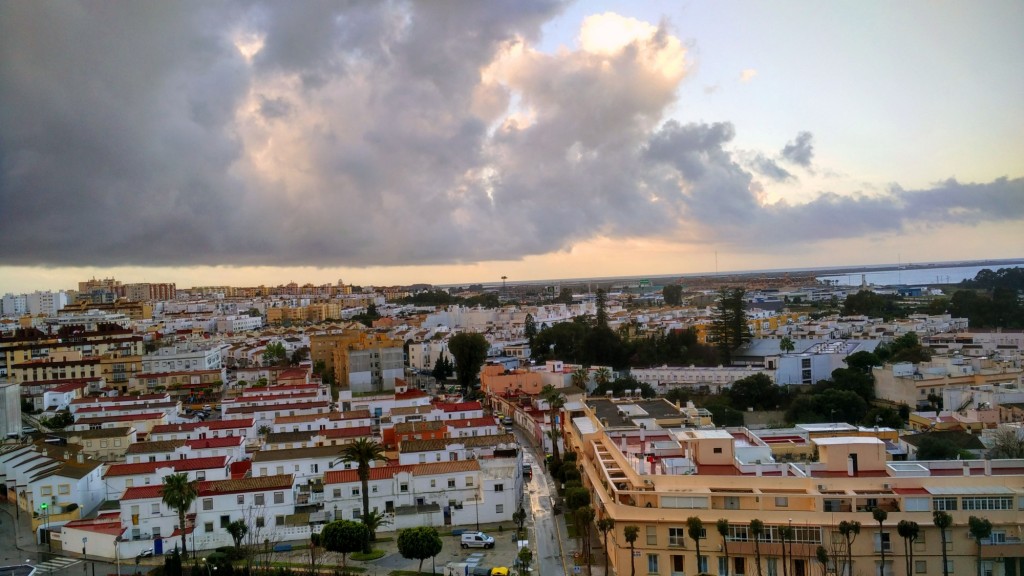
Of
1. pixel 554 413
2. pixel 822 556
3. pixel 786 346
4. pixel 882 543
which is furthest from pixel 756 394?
pixel 822 556

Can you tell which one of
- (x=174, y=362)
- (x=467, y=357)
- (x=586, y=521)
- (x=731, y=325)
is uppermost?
(x=731, y=325)

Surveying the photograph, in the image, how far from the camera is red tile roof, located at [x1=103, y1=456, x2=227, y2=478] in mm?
18562

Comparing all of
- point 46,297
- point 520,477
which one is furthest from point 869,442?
point 46,297

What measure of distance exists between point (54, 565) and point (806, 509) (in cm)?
1486

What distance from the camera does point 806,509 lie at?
472 inches

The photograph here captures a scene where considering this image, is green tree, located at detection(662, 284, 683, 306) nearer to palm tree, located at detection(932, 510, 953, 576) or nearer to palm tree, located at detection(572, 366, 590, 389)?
palm tree, located at detection(572, 366, 590, 389)

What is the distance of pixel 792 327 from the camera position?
162 feet

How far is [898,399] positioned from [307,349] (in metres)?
33.7

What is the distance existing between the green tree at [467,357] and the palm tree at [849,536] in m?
27.0

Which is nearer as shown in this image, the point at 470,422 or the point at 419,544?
the point at 419,544

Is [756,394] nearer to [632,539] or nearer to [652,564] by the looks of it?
[652,564]

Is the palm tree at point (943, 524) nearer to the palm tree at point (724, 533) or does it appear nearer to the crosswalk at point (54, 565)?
the palm tree at point (724, 533)

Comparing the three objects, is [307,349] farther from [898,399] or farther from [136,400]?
[898,399]

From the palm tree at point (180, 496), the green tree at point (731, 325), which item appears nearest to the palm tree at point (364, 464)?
the palm tree at point (180, 496)
